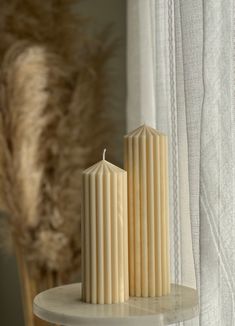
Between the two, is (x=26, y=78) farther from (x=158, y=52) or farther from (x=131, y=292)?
(x=131, y=292)

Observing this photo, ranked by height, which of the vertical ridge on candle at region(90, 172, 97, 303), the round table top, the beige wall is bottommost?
the round table top

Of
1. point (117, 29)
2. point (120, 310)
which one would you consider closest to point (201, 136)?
point (120, 310)

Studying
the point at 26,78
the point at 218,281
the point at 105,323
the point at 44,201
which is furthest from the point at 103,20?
the point at 105,323

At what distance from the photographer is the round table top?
2.59ft

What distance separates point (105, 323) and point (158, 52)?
55cm

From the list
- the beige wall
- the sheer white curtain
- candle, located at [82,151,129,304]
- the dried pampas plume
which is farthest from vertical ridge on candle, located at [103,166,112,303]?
the beige wall

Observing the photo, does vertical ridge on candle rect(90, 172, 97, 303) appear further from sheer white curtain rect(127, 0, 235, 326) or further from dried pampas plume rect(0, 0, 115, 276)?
dried pampas plume rect(0, 0, 115, 276)

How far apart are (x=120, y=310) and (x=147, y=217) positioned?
0.13 metres

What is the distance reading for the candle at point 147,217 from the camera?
89 centimetres

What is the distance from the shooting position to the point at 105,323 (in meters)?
0.79

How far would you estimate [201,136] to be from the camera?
0.97m

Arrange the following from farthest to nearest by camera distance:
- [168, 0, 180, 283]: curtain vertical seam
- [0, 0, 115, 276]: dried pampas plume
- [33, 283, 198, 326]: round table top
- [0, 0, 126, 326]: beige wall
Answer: [0, 0, 126, 326]: beige wall → [0, 0, 115, 276]: dried pampas plume → [168, 0, 180, 283]: curtain vertical seam → [33, 283, 198, 326]: round table top

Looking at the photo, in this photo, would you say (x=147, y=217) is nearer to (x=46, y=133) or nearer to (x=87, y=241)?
(x=87, y=241)

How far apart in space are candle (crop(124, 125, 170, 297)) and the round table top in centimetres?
3
